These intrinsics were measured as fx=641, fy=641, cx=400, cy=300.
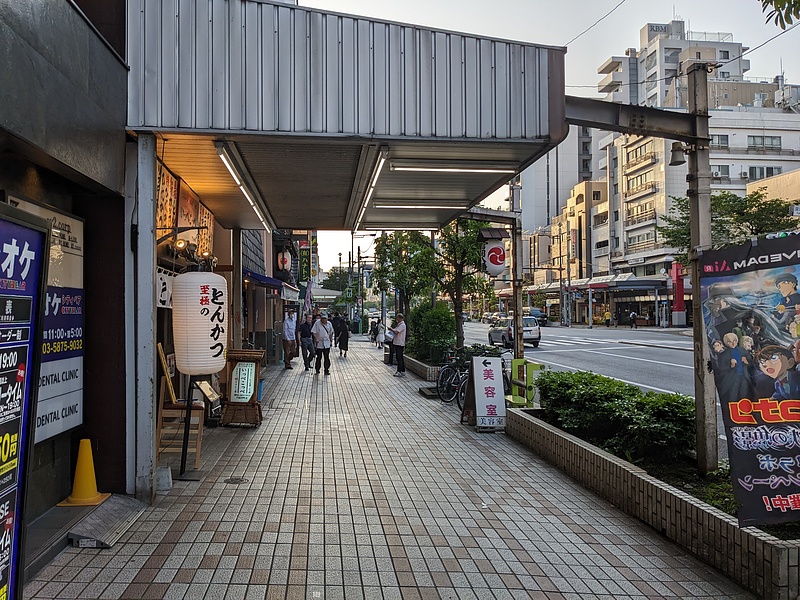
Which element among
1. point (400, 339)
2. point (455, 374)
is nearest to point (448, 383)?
point (455, 374)

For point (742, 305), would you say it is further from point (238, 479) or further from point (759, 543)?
point (238, 479)

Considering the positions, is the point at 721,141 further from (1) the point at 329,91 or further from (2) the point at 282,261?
(1) the point at 329,91

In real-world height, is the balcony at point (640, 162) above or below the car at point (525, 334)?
above

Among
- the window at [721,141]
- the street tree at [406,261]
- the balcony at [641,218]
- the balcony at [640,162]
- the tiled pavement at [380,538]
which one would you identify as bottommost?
the tiled pavement at [380,538]

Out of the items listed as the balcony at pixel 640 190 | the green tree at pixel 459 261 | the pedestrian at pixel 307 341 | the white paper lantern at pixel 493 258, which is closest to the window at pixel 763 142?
the balcony at pixel 640 190

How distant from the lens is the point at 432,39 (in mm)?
6941

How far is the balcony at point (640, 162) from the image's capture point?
55287 mm

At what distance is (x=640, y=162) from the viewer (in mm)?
57250

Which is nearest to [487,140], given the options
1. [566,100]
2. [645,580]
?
[566,100]

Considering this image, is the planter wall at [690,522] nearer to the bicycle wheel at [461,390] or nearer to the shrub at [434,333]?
the bicycle wheel at [461,390]

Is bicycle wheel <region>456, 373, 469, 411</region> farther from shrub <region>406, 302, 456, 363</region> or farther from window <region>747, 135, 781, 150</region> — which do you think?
window <region>747, 135, 781, 150</region>

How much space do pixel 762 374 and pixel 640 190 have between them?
5719cm

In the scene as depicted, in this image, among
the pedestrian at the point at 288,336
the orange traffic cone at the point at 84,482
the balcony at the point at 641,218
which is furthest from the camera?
the balcony at the point at 641,218

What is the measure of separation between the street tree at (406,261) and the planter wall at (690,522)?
9827mm
